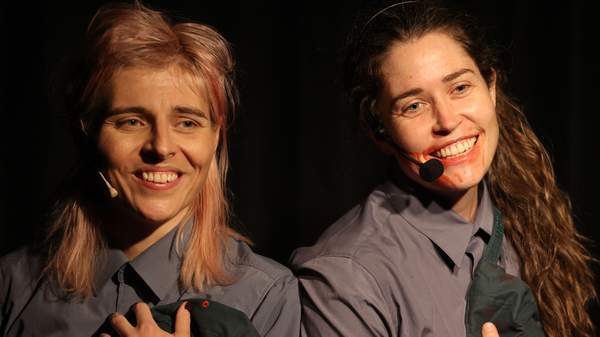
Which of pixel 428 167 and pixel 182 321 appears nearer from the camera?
pixel 182 321

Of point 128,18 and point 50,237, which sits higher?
point 128,18

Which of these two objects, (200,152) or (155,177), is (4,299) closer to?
(155,177)

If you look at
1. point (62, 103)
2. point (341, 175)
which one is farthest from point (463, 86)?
point (62, 103)

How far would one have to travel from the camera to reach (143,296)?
1.79 m

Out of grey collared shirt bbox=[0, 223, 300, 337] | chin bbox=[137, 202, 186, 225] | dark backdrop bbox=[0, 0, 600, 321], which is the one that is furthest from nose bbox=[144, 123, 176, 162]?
dark backdrop bbox=[0, 0, 600, 321]

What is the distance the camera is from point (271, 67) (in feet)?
7.92

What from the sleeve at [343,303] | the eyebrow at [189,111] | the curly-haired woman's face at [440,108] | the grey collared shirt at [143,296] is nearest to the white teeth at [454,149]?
the curly-haired woman's face at [440,108]

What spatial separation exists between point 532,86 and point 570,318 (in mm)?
820

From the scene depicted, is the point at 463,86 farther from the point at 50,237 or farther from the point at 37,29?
the point at 37,29

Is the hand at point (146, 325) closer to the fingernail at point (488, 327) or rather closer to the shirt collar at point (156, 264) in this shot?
the shirt collar at point (156, 264)

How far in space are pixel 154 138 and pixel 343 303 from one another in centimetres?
55

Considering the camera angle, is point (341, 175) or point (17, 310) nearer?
point (17, 310)

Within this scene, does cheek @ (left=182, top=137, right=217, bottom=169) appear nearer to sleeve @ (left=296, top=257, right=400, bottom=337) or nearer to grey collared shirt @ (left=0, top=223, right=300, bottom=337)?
grey collared shirt @ (left=0, top=223, right=300, bottom=337)

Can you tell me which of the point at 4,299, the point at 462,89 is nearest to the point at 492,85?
the point at 462,89
